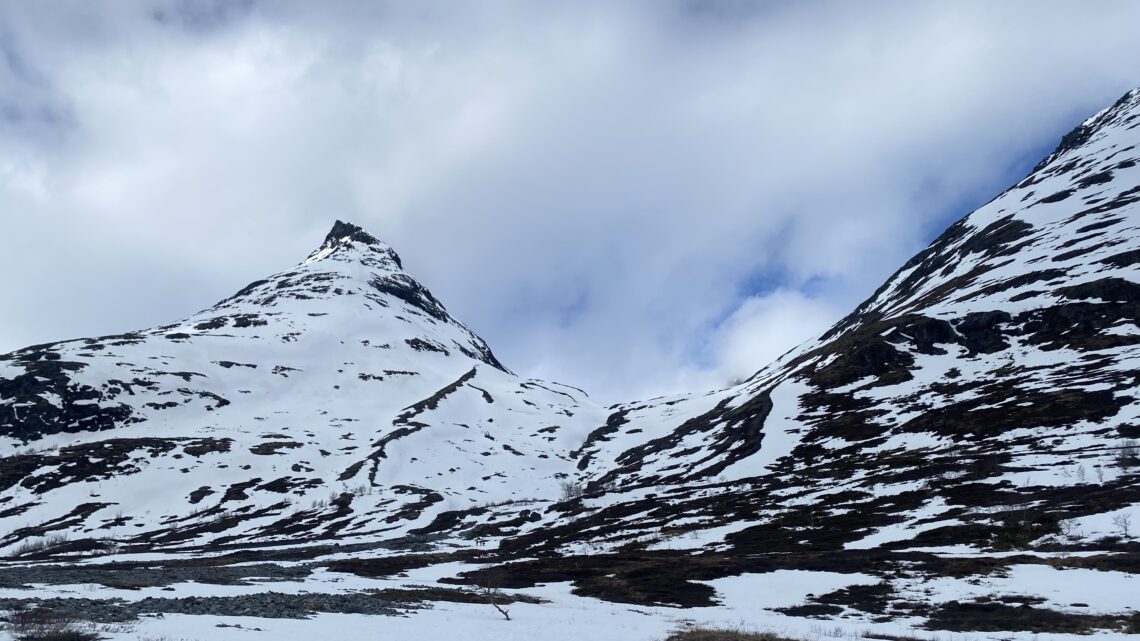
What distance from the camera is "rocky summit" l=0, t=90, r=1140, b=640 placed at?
3612 centimetres

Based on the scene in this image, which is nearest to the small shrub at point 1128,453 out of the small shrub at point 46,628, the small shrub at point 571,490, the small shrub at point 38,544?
the small shrub at point 46,628

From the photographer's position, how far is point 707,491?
317 feet

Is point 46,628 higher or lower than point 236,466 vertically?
lower

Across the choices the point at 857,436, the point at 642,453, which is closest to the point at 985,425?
the point at 857,436

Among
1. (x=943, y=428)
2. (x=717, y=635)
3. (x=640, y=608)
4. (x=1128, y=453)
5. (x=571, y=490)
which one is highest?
(x=943, y=428)

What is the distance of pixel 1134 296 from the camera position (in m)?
122

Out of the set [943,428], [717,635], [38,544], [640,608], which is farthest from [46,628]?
[38,544]

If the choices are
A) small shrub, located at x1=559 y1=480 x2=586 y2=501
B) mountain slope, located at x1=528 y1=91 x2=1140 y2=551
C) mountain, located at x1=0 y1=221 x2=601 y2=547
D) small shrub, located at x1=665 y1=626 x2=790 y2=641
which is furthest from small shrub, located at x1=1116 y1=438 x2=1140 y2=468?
small shrub, located at x1=559 y1=480 x2=586 y2=501

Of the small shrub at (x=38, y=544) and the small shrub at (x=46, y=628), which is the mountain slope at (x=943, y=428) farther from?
the small shrub at (x=38, y=544)

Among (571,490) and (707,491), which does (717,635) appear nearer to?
(707,491)

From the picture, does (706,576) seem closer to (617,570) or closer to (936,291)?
(617,570)

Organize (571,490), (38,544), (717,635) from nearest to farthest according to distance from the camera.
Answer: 1. (717,635)
2. (38,544)
3. (571,490)

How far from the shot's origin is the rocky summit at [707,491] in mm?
36125

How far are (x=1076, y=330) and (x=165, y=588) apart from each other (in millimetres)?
140359
